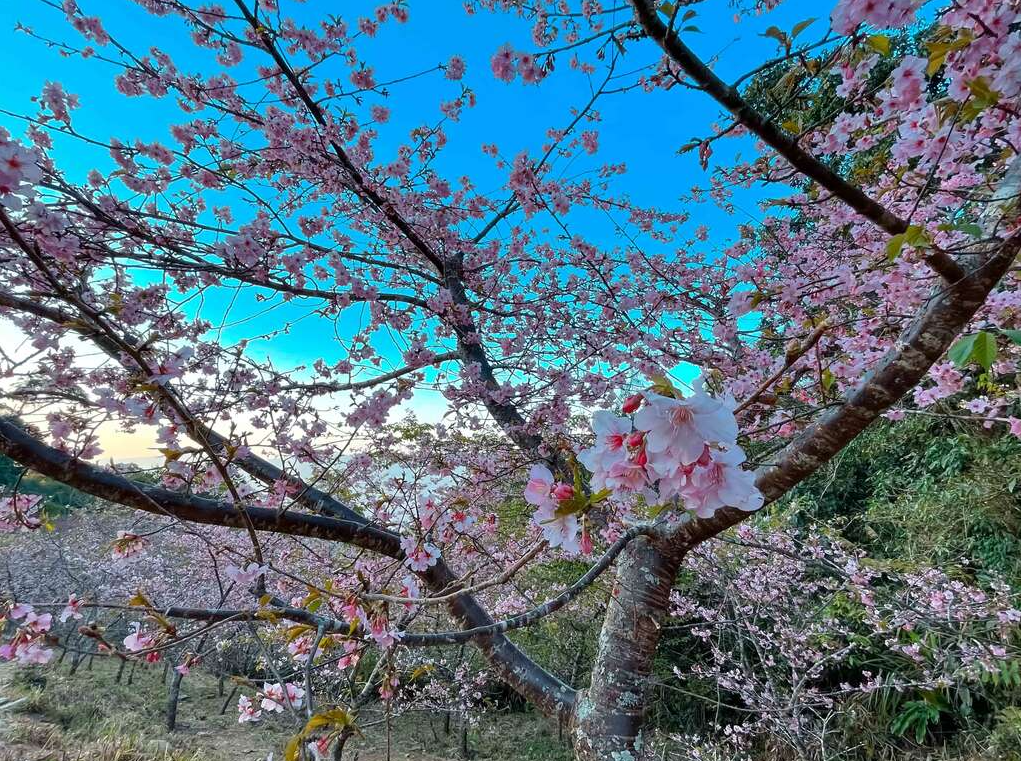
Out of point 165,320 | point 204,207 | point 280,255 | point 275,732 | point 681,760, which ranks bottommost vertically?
point 275,732

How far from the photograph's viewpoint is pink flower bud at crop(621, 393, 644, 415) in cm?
72

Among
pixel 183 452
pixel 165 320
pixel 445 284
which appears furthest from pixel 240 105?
pixel 183 452

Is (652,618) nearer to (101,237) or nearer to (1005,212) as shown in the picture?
(1005,212)

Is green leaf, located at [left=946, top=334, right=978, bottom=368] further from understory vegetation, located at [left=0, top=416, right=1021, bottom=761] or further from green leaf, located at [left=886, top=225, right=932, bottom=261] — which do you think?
understory vegetation, located at [left=0, top=416, right=1021, bottom=761]

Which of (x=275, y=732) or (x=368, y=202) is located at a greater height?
(x=368, y=202)

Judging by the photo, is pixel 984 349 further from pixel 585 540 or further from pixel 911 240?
pixel 585 540

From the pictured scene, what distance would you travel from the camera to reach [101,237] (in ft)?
7.68

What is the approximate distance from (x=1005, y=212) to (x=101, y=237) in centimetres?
362

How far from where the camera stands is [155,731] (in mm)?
6480

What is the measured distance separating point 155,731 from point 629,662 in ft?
26.6

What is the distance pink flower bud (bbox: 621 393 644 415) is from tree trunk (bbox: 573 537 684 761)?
53.7 inches

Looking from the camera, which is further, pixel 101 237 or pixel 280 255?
pixel 280 255

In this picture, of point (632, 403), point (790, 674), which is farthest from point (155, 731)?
point (632, 403)

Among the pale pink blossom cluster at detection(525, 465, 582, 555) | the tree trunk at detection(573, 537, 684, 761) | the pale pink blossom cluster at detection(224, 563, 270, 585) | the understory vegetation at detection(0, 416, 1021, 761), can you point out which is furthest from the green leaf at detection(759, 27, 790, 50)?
the understory vegetation at detection(0, 416, 1021, 761)
